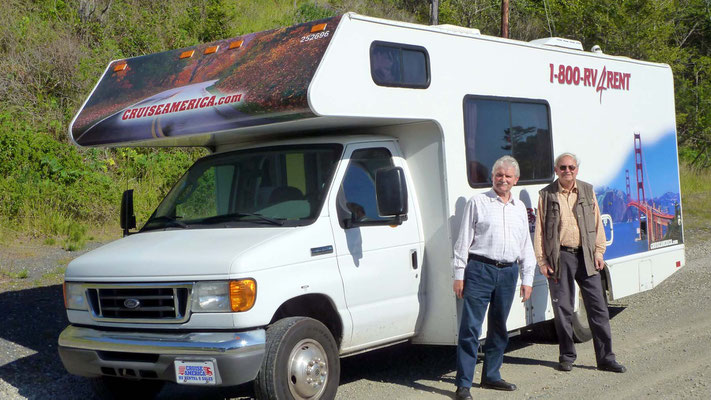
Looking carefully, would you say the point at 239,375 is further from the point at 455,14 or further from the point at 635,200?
the point at 455,14

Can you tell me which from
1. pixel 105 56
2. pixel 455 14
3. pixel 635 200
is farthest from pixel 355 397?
pixel 455 14

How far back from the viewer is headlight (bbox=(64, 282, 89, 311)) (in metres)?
5.98

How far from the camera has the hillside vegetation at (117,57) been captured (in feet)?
49.3

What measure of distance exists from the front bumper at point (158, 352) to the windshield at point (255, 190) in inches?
40.6

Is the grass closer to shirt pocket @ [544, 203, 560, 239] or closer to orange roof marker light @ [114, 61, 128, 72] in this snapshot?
shirt pocket @ [544, 203, 560, 239]

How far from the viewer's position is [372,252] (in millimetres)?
6332

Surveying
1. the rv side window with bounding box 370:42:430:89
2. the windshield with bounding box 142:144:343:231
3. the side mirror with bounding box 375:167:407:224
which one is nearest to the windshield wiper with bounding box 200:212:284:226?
the windshield with bounding box 142:144:343:231

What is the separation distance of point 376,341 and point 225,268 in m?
1.69

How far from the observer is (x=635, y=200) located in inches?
357

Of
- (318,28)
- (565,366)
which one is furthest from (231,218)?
(565,366)

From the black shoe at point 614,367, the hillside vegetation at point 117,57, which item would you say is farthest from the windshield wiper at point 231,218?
the hillside vegetation at point 117,57

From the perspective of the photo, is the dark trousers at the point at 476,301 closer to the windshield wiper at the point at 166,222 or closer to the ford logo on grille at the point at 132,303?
the windshield wiper at the point at 166,222

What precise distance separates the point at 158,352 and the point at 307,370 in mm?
1053

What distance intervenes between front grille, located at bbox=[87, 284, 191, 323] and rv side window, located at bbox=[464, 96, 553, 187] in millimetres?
2771
